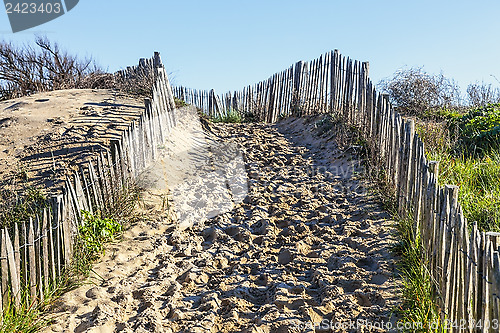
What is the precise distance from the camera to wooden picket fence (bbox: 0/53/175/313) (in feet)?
12.0

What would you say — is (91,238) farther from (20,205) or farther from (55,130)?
(55,130)

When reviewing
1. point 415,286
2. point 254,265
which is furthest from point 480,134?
point 254,265

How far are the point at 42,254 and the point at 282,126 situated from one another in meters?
7.99

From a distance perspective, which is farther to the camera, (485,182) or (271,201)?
(271,201)

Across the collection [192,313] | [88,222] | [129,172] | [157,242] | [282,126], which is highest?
[282,126]

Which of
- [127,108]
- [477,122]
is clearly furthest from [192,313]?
[477,122]

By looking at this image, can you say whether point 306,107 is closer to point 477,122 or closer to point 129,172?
point 477,122

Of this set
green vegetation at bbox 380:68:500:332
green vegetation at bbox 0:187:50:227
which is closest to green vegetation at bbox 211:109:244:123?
green vegetation at bbox 380:68:500:332

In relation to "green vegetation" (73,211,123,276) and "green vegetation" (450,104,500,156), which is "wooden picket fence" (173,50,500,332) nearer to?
"green vegetation" (450,104,500,156)

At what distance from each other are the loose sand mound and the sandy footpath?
115cm

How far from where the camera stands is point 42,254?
13.2 ft

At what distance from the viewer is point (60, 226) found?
A: 428cm

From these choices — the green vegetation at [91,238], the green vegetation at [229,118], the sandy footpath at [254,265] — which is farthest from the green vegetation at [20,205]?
the green vegetation at [229,118]

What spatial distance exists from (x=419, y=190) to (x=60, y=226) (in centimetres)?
338
